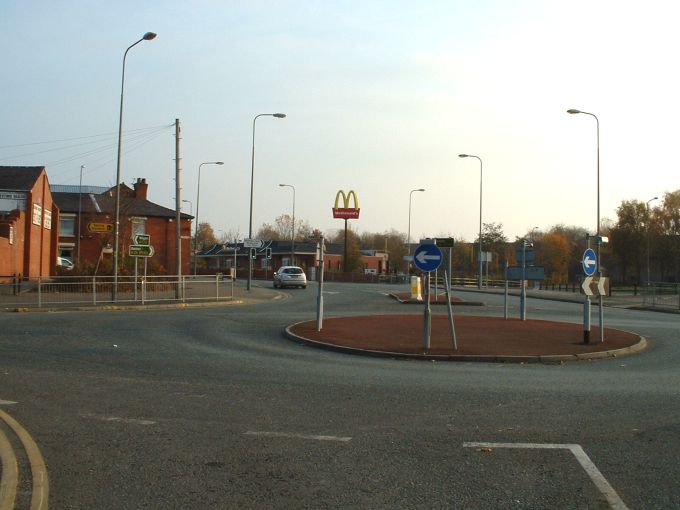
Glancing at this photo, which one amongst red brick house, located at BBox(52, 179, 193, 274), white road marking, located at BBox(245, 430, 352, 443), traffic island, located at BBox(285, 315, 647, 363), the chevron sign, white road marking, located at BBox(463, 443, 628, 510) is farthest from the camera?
red brick house, located at BBox(52, 179, 193, 274)

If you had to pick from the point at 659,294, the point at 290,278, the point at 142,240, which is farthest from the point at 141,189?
the point at 659,294

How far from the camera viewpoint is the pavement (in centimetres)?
1421

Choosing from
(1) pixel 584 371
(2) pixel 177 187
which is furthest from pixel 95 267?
(1) pixel 584 371

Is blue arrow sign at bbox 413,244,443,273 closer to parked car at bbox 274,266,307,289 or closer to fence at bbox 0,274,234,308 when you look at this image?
fence at bbox 0,274,234,308

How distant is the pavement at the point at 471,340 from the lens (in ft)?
46.6

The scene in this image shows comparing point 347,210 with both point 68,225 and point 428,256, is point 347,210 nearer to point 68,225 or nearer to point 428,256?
point 68,225

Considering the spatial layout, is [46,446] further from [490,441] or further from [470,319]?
[470,319]

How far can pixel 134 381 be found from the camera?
34.1 feet

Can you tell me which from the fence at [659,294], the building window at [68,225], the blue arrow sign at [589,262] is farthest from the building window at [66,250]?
the blue arrow sign at [589,262]

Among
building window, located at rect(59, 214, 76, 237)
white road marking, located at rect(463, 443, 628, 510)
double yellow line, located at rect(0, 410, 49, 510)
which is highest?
building window, located at rect(59, 214, 76, 237)

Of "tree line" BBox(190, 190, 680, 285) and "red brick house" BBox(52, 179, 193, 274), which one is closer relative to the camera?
"red brick house" BBox(52, 179, 193, 274)

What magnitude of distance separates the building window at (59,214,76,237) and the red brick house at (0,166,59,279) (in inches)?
454

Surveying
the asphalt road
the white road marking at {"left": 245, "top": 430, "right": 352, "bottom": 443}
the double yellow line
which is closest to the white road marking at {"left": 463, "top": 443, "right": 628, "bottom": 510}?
the asphalt road

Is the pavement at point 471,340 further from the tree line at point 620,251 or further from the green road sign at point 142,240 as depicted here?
the tree line at point 620,251
